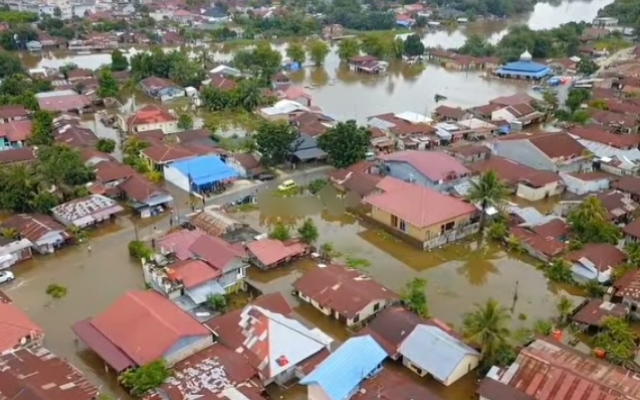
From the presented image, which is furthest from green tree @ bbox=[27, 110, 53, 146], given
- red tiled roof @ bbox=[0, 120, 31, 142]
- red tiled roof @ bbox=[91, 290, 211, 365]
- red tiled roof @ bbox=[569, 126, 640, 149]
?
red tiled roof @ bbox=[569, 126, 640, 149]

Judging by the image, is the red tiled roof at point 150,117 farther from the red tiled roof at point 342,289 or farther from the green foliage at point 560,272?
the green foliage at point 560,272

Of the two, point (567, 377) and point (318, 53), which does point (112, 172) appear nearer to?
point (567, 377)

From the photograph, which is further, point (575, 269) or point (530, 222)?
point (530, 222)

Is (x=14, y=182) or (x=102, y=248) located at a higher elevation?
(x=14, y=182)

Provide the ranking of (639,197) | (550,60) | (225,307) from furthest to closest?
1. (550,60)
2. (639,197)
3. (225,307)

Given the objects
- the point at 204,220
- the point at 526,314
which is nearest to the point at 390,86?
the point at 204,220

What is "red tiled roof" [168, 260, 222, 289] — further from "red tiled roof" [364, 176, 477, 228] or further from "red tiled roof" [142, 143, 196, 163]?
"red tiled roof" [142, 143, 196, 163]

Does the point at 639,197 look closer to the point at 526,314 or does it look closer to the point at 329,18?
the point at 526,314

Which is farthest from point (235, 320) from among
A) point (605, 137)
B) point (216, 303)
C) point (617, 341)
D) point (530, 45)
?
point (530, 45)

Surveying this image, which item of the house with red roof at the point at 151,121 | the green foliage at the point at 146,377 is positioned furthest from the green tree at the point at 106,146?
the green foliage at the point at 146,377
